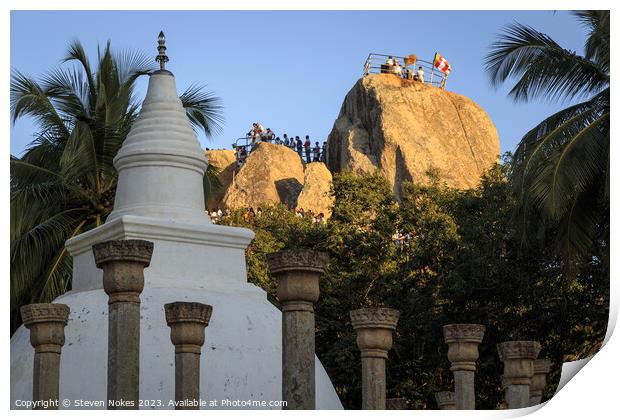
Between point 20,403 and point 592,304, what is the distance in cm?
1046

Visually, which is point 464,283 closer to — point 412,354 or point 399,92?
point 412,354

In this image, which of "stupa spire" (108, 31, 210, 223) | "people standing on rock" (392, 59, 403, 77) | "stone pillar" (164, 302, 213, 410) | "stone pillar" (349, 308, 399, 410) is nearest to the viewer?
"stone pillar" (164, 302, 213, 410)

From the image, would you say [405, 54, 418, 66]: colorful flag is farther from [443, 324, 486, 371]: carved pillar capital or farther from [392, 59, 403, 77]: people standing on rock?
[443, 324, 486, 371]: carved pillar capital

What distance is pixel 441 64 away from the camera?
48875mm

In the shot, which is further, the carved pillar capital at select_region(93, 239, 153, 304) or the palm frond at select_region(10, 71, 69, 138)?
the palm frond at select_region(10, 71, 69, 138)

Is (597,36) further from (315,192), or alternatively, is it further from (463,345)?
(315,192)

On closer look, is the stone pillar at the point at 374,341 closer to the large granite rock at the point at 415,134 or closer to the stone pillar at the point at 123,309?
the stone pillar at the point at 123,309

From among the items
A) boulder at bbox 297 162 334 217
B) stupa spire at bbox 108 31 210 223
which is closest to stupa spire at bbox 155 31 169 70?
stupa spire at bbox 108 31 210 223

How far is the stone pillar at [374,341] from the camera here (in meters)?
12.7

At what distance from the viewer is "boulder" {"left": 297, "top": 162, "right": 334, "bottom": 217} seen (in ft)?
151

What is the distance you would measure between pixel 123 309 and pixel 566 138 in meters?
7.79

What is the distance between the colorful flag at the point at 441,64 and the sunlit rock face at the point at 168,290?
33.3 m

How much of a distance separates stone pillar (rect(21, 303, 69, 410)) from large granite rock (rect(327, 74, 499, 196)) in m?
34.3

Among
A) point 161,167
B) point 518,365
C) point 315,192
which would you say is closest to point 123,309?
point 161,167
